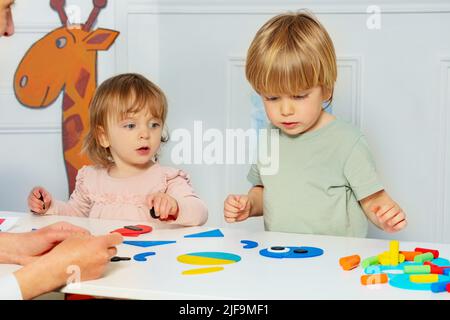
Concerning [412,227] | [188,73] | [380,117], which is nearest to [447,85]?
[380,117]

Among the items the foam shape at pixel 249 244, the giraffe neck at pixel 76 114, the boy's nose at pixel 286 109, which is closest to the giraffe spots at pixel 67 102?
the giraffe neck at pixel 76 114

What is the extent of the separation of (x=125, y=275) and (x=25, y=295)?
87 millimetres

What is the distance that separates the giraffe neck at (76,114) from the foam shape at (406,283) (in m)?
0.91

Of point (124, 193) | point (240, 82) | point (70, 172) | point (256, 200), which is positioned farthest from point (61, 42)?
point (256, 200)

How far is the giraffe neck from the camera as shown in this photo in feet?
4.60

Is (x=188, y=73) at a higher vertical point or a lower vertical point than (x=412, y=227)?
higher

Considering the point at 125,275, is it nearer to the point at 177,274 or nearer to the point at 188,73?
the point at 177,274

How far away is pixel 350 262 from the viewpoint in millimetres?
639

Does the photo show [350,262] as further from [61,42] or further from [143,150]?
[61,42]

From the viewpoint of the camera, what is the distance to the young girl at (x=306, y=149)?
35.8 inches

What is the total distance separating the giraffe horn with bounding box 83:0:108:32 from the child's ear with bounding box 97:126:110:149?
37 centimetres

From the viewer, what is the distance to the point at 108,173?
1.09 metres

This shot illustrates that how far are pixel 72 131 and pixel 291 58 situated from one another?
0.65 m

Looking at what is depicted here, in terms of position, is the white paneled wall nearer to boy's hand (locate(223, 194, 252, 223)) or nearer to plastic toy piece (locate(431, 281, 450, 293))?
boy's hand (locate(223, 194, 252, 223))
